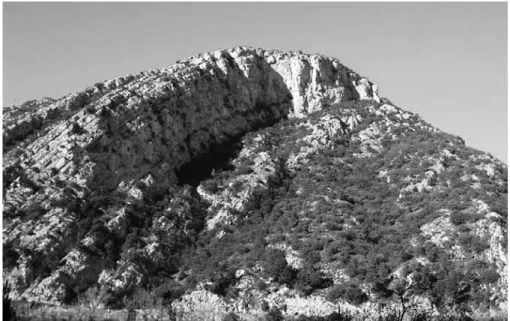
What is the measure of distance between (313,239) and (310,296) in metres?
8.40

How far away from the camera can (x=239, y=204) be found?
242 feet

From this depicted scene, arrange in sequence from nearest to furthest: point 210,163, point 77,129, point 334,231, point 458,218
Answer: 1. point 458,218
2. point 334,231
3. point 77,129
4. point 210,163

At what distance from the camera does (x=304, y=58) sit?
101312mm

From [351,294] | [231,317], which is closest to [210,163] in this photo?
[231,317]

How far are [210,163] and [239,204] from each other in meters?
10.8

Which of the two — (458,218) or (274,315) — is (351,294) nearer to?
(274,315)

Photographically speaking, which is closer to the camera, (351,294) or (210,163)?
(351,294)

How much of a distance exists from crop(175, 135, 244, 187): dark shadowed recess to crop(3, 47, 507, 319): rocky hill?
0.23 m

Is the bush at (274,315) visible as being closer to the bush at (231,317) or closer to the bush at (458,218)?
the bush at (231,317)

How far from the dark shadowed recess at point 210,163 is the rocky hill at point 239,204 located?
0.23 m

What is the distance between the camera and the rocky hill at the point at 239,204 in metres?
60.2

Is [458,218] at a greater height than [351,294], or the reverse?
[458,218]

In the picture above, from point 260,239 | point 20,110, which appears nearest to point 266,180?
point 260,239

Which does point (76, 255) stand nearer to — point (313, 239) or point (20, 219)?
point (20, 219)
